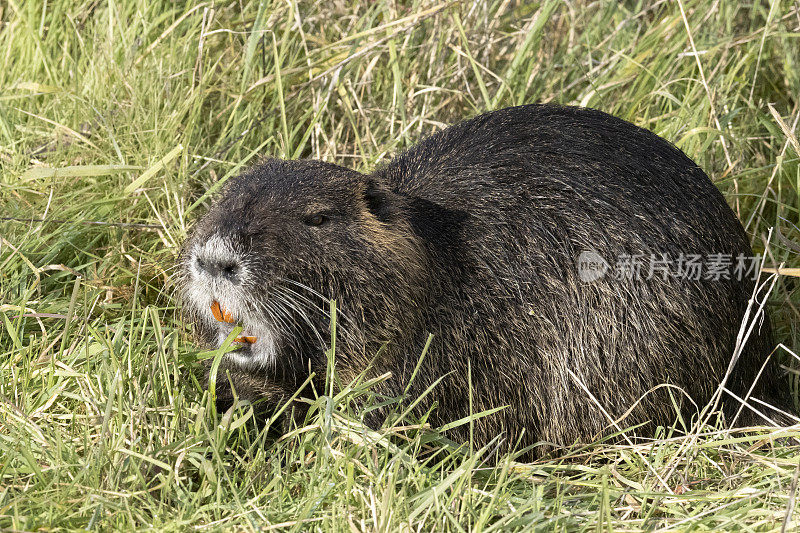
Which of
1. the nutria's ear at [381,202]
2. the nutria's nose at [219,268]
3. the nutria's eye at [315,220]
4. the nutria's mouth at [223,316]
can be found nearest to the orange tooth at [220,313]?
the nutria's mouth at [223,316]

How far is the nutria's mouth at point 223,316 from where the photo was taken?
2.40m

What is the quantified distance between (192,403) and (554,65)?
221 centimetres

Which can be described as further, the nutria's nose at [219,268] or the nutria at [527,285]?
the nutria at [527,285]

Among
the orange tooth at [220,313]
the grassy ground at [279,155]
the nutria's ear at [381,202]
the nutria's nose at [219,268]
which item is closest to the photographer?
the grassy ground at [279,155]

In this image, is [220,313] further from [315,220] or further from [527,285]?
[527,285]

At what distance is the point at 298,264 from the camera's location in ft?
7.84

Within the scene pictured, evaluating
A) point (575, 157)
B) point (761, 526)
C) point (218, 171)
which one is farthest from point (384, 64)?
point (761, 526)

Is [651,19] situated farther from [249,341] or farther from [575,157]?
[249,341]

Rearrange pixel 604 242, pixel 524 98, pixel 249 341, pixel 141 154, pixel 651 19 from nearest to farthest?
pixel 249 341 → pixel 604 242 → pixel 141 154 → pixel 524 98 → pixel 651 19

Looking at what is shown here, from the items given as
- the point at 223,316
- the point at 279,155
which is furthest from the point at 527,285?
the point at 279,155

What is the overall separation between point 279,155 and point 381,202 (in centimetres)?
126

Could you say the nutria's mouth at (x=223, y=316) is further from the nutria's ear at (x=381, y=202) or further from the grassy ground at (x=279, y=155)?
the nutria's ear at (x=381, y=202)

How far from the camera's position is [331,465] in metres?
2.27

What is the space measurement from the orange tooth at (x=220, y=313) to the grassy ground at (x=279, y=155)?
0.54ft
